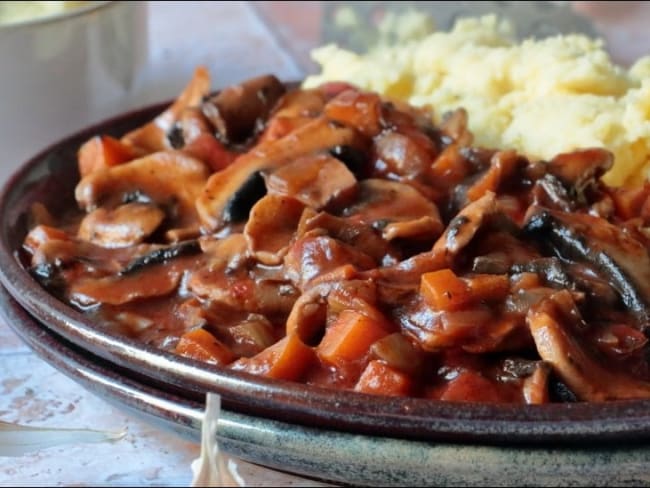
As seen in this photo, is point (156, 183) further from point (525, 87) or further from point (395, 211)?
point (525, 87)

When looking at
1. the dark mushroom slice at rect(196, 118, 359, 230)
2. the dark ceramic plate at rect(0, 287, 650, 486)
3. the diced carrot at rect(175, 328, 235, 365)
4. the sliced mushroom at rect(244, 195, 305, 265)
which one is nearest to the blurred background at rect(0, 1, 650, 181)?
the dark mushroom slice at rect(196, 118, 359, 230)

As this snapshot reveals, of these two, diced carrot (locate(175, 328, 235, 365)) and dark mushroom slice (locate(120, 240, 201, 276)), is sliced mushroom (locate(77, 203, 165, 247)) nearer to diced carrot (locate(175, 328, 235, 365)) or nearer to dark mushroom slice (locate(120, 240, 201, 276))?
dark mushroom slice (locate(120, 240, 201, 276))

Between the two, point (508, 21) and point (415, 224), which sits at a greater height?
point (415, 224)

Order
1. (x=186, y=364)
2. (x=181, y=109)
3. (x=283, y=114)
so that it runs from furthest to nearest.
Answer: (x=181, y=109) → (x=283, y=114) → (x=186, y=364)

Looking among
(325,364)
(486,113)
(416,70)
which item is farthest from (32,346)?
(416,70)

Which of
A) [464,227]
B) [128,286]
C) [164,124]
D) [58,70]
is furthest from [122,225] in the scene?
[58,70]

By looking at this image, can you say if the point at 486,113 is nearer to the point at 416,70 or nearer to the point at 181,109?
the point at 416,70
